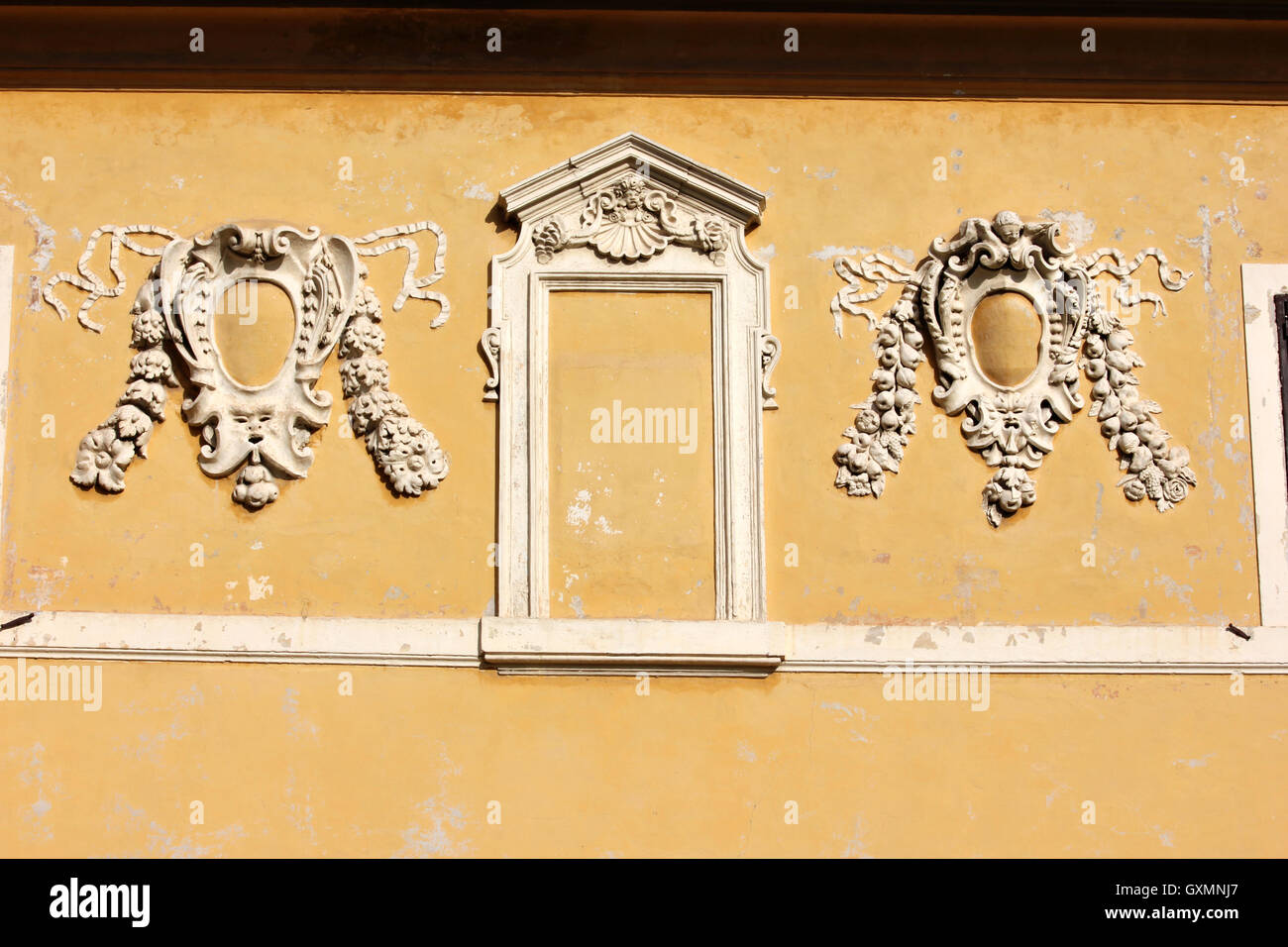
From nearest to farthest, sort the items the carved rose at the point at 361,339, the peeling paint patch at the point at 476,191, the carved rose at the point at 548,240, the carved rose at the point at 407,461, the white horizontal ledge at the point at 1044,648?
1. the white horizontal ledge at the point at 1044,648
2. the carved rose at the point at 407,461
3. the carved rose at the point at 361,339
4. the carved rose at the point at 548,240
5. the peeling paint patch at the point at 476,191

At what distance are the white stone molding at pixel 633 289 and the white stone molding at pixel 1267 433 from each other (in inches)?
86.1

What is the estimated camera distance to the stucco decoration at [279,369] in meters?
8.27

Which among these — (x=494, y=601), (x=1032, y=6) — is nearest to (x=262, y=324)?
(x=494, y=601)

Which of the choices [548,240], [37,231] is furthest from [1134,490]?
[37,231]

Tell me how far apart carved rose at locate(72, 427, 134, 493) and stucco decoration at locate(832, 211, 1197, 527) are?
3.12 meters

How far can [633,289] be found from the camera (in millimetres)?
8539

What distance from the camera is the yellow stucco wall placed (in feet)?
26.2

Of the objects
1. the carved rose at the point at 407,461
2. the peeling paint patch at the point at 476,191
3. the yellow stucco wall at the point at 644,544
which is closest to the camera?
the yellow stucco wall at the point at 644,544

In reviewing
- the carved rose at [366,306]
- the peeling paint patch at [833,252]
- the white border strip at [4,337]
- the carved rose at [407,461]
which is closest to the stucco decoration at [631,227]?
the peeling paint patch at [833,252]

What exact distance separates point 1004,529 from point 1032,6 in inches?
96.1

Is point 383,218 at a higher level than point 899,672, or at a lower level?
higher

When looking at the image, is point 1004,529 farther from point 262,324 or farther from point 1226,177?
point 262,324

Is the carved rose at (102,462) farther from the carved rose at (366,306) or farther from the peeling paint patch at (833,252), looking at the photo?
the peeling paint patch at (833,252)

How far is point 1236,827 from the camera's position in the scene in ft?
26.6
